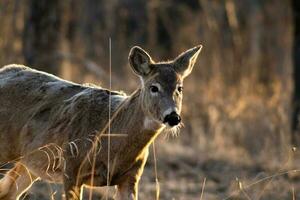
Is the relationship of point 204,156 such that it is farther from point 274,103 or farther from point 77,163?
point 77,163

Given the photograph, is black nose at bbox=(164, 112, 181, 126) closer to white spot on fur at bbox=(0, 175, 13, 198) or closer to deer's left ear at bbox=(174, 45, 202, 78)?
deer's left ear at bbox=(174, 45, 202, 78)

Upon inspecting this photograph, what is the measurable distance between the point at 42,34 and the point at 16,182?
196 inches

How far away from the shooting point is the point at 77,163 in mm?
8812

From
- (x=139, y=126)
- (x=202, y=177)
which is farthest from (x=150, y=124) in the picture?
(x=202, y=177)

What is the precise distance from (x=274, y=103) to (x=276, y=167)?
239 cm

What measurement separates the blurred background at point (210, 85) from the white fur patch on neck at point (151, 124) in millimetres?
2517

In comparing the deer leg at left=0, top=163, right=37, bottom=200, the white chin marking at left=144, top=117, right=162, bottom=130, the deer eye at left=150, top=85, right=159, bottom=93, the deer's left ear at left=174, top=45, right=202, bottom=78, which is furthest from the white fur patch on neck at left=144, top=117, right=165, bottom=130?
the deer leg at left=0, top=163, right=37, bottom=200

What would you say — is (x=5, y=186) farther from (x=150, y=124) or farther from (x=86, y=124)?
(x=150, y=124)

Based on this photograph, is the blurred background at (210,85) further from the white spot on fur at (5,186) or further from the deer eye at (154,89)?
the deer eye at (154,89)

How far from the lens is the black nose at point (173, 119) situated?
841cm

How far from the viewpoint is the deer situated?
Answer: 8.77 metres

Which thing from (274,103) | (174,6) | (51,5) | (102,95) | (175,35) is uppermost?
(174,6)

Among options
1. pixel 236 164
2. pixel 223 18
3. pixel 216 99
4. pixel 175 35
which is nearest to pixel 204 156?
pixel 236 164

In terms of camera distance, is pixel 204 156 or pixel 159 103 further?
pixel 204 156
